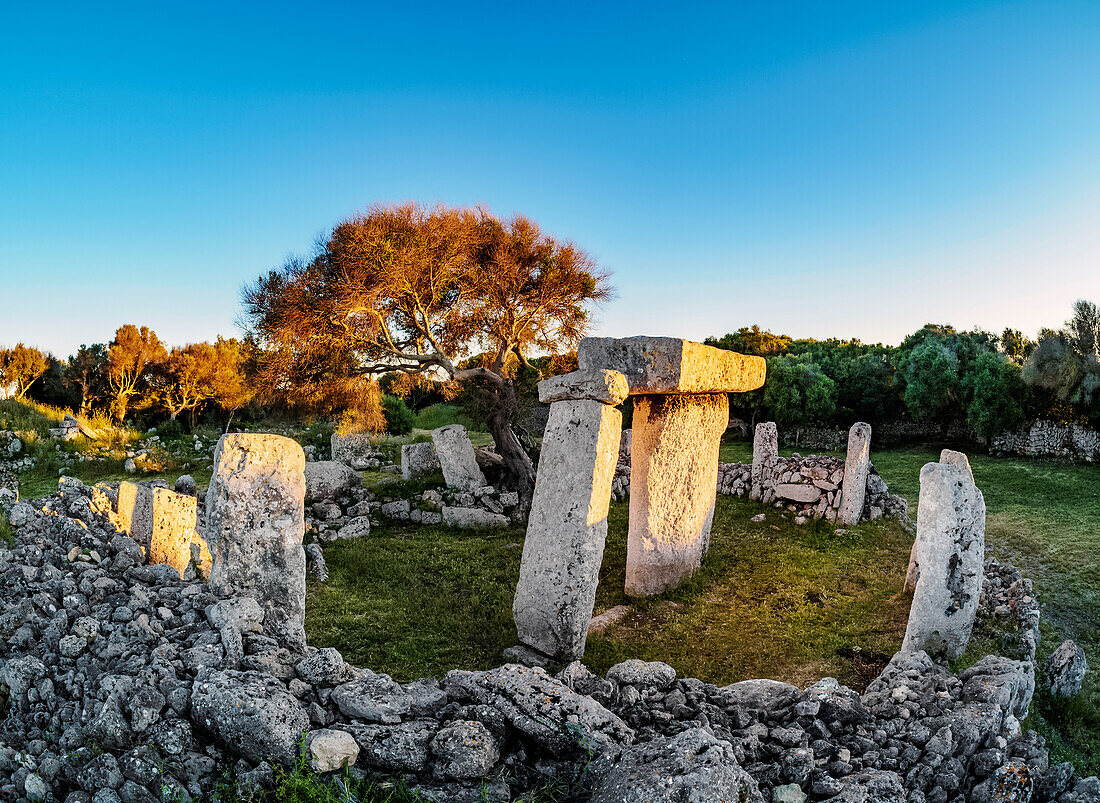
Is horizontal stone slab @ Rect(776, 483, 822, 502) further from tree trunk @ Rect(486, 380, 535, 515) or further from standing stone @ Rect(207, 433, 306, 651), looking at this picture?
standing stone @ Rect(207, 433, 306, 651)

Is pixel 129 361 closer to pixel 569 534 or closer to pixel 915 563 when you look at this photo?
pixel 569 534

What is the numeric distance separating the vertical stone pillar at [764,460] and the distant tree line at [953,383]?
1062 centimetres

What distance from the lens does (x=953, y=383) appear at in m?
21.1

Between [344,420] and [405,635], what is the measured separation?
9.06 meters

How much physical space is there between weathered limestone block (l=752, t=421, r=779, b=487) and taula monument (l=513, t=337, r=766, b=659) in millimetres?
3811

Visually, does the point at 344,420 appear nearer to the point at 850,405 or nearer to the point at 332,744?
the point at 332,744

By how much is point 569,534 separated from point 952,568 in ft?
12.1

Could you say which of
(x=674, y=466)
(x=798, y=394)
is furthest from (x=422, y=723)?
(x=798, y=394)

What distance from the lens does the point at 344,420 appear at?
14.6 metres

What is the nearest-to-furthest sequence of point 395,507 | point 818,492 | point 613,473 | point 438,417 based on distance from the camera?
point 613,473 < point 395,507 < point 818,492 < point 438,417

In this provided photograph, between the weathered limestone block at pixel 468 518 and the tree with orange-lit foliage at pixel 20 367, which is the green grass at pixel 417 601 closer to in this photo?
the weathered limestone block at pixel 468 518

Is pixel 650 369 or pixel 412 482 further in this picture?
pixel 412 482

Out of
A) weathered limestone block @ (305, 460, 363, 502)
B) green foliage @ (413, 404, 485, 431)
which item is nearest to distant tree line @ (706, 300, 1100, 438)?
green foliage @ (413, 404, 485, 431)

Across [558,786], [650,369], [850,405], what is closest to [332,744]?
[558,786]
